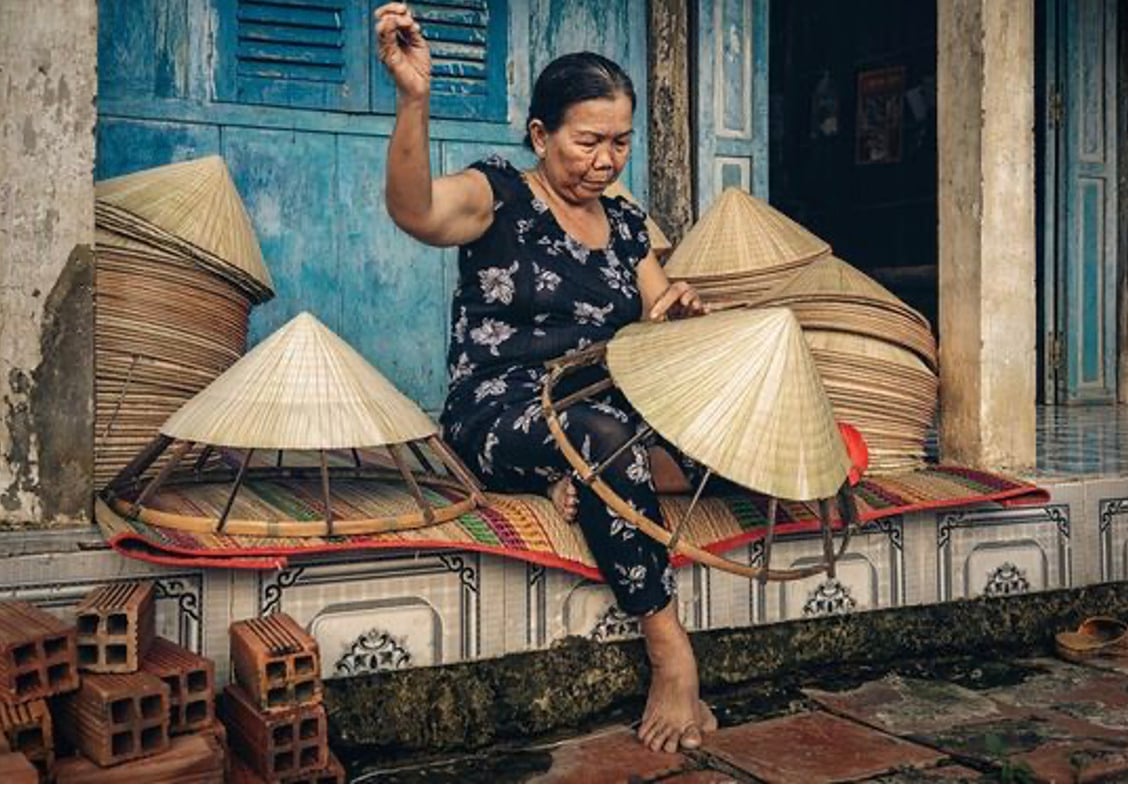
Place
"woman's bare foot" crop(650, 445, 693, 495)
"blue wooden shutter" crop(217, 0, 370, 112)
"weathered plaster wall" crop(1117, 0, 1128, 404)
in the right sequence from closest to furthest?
"woman's bare foot" crop(650, 445, 693, 495), "blue wooden shutter" crop(217, 0, 370, 112), "weathered plaster wall" crop(1117, 0, 1128, 404)

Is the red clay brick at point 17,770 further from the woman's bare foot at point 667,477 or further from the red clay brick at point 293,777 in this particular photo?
the woman's bare foot at point 667,477

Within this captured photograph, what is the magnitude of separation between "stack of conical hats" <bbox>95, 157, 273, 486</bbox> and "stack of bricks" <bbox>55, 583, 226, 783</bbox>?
30.6 inches

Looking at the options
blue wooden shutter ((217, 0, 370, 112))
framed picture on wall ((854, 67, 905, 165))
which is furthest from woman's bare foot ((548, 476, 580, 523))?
framed picture on wall ((854, 67, 905, 165))

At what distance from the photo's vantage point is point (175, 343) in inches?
132

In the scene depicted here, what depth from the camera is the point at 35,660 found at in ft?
7.87

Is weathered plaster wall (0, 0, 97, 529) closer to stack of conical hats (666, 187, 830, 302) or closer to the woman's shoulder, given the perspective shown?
the woman's shoulder

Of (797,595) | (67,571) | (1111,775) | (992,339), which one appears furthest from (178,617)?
(992,339)

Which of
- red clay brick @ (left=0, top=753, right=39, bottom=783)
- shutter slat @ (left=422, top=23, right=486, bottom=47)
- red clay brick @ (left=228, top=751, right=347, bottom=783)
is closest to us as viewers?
red clay brick @ (left=0, top=753, right=39, bottom=783)

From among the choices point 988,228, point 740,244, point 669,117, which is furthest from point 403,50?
point 669,117

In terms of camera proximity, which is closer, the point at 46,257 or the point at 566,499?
the point at 46,257

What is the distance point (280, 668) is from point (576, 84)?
1587mm

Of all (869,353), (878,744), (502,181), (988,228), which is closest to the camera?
(878,744)

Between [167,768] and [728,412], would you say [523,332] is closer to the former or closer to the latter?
[728,412]

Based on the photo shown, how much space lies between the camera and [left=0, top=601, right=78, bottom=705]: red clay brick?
7.78ft
